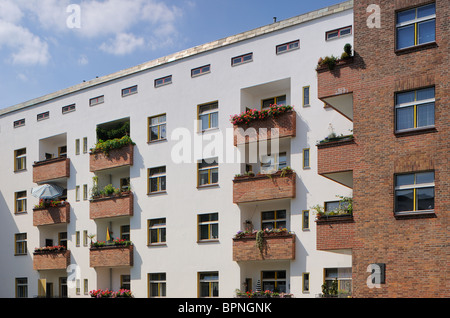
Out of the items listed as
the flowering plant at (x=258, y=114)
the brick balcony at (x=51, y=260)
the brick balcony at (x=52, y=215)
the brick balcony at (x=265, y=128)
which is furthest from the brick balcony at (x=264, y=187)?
the brick balcony at (x=51, y=260)

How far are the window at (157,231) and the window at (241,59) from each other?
29.0ft

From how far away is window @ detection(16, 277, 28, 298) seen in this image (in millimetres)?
37941

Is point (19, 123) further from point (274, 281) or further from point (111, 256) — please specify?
point (274, 281)

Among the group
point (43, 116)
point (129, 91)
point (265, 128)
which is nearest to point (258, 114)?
point (265, 128)

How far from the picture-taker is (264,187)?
26859mm

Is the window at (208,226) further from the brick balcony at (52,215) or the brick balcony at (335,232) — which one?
the brick balcony at (52,215)

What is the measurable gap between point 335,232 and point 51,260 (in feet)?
69.5

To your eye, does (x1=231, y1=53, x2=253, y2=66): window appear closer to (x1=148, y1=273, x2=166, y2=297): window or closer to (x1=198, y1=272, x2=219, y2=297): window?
(x1=198, y1=272, x2=219, y2=297): window

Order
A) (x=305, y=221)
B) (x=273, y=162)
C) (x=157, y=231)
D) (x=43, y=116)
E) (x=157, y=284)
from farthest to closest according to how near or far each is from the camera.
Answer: (x=43, y=116)
(x=157, y=231)
(x=157, y=284)
(x=273, y=162)
(x=305, y=221)

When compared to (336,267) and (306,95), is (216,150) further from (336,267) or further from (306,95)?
(336,267)

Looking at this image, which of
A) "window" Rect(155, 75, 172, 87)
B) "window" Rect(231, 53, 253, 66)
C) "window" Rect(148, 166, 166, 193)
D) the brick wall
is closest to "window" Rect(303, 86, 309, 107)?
"window" Rect(231, 53, 253, 66)

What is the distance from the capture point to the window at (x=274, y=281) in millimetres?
26922

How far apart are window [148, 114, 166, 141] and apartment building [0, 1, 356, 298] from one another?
6 cm
